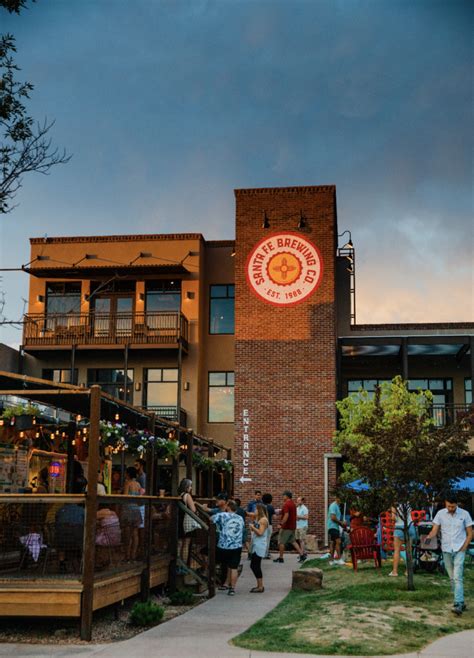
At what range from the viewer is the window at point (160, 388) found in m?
31.7

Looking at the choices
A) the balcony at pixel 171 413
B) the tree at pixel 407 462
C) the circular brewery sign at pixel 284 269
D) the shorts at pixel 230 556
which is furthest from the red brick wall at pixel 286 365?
the tree at pixel 407 462

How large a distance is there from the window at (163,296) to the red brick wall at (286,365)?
492cm

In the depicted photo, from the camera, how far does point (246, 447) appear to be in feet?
88.8

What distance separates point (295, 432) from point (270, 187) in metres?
8.77

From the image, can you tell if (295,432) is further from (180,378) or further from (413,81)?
(413,81)

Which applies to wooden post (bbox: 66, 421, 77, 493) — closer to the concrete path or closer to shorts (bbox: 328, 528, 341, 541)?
the concrete path

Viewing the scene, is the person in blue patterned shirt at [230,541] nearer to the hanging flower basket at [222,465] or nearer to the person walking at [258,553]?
the person walking at [258,553]

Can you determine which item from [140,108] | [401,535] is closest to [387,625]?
[401,535]

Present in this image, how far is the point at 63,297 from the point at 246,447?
444 inches

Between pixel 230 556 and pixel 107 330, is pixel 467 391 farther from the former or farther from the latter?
pixel 230 556

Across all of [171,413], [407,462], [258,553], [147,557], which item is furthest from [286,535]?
[171,413]

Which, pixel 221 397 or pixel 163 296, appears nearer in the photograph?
pixel 221 397

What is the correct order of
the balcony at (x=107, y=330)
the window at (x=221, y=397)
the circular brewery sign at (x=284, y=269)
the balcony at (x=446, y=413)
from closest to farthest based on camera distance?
the circular brewery sign at (x=284, y=269)
the balcony at (x=446, y=413)
the balcony at (x=107, y=330)
the window at (x=221, y=397)

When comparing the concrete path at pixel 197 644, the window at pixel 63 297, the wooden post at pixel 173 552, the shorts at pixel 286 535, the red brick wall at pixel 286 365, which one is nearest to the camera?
the concrete path at pixel 197 644
